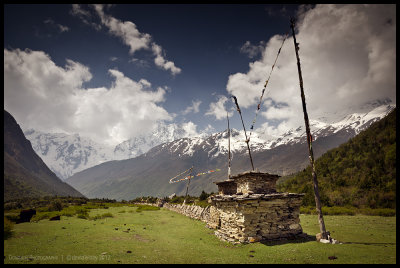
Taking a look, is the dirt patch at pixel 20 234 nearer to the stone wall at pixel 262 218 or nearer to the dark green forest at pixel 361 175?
the stone wall at pixel 262 218

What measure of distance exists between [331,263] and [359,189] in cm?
3827

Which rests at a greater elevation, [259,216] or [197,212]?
[259,216]

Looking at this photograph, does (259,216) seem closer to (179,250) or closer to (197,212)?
(179,250)

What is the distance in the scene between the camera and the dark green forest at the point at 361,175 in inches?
1282

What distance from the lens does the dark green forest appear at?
32.6 meters

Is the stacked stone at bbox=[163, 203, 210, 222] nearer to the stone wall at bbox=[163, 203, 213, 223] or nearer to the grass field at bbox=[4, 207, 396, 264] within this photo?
the stone wall at bbox=[163, 203, 213, 223]

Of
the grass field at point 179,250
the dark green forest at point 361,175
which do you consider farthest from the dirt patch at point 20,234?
the dark green forest at point 361,175

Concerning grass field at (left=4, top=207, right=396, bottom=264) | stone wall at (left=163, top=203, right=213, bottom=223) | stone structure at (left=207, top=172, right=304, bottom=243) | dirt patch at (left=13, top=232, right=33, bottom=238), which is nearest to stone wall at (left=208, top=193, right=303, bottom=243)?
stone structure at (left=207, top=172, right=304, bottom=243)

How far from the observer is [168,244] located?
1154 centimetres

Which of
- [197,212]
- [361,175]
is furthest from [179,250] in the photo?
[361,175]

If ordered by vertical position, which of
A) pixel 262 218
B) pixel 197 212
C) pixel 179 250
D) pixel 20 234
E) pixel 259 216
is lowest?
pixel 197 212

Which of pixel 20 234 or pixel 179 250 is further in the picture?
pixel 20 234

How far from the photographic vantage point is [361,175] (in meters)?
42.6

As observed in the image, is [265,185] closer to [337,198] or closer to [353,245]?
[353,245]
